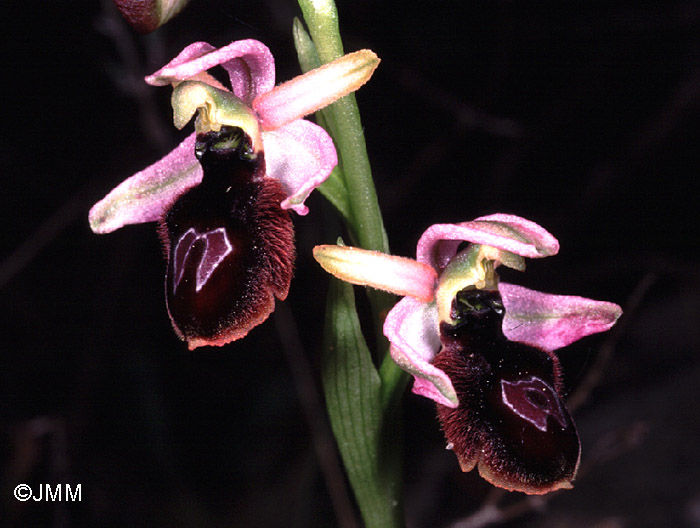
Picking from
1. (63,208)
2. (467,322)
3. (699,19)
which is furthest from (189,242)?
(699,19)

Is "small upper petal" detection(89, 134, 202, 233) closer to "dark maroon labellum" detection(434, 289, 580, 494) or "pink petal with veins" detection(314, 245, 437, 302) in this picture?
"pink petal with veins" detection(314, 245, 437, 302)

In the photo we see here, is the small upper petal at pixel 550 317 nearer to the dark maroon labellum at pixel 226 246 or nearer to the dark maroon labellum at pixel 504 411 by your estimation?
the dark maroon labellum at pixel 504 411

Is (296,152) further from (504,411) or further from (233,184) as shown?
(504,411)

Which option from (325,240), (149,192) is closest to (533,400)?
(149,192)

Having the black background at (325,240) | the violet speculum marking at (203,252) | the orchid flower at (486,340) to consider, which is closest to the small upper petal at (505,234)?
the orchid flower at (486,340)

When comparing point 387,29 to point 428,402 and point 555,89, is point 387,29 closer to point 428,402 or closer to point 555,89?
point 555,89
